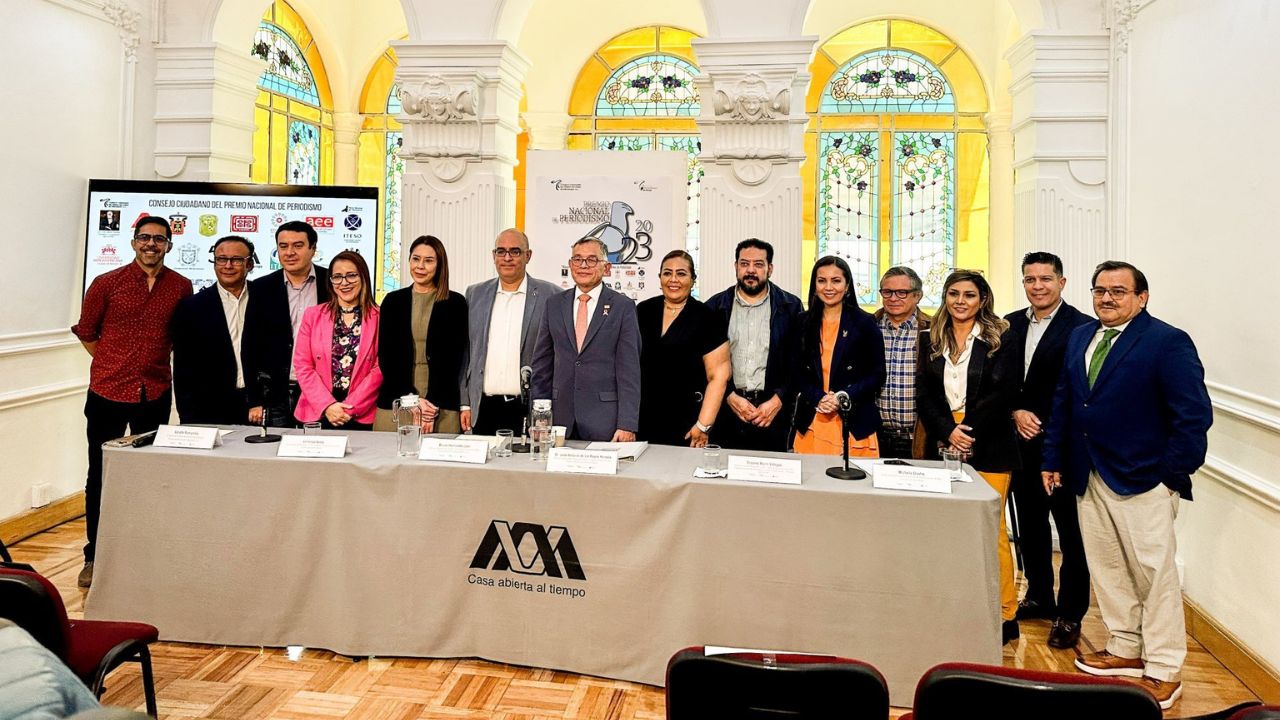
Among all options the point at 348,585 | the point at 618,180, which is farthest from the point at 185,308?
the point at 618,180

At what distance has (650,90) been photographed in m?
8.59

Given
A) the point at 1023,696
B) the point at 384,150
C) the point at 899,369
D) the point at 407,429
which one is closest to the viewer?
the point at 1023,696

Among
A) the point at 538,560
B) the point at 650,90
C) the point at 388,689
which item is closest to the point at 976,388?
the point at 538,560

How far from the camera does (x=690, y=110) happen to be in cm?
855

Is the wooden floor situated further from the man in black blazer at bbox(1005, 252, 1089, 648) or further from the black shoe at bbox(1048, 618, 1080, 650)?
the man in black blazer at bbox(1005, 252, 1089, 648)

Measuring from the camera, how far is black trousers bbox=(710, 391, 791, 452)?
3.50 m

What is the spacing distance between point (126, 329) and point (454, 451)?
2007 mm

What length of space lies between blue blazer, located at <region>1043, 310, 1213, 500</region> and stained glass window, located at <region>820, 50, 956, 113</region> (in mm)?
5930

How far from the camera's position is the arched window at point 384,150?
28.9 feet

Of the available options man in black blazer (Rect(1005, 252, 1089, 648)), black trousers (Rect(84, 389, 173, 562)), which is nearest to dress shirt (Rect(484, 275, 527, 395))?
black trousers (Rect(84, 389, 173, 562))

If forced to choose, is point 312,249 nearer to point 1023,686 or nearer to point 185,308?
point 185,308

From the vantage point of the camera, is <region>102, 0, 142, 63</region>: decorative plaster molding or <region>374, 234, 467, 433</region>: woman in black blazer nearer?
<region>374, 234, 467, 433</region>: woman in black blazer

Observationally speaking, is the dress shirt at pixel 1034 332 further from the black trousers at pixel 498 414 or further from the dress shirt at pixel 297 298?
the dress shirt at pixel 297 298

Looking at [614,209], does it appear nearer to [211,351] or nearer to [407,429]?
[211,351]
